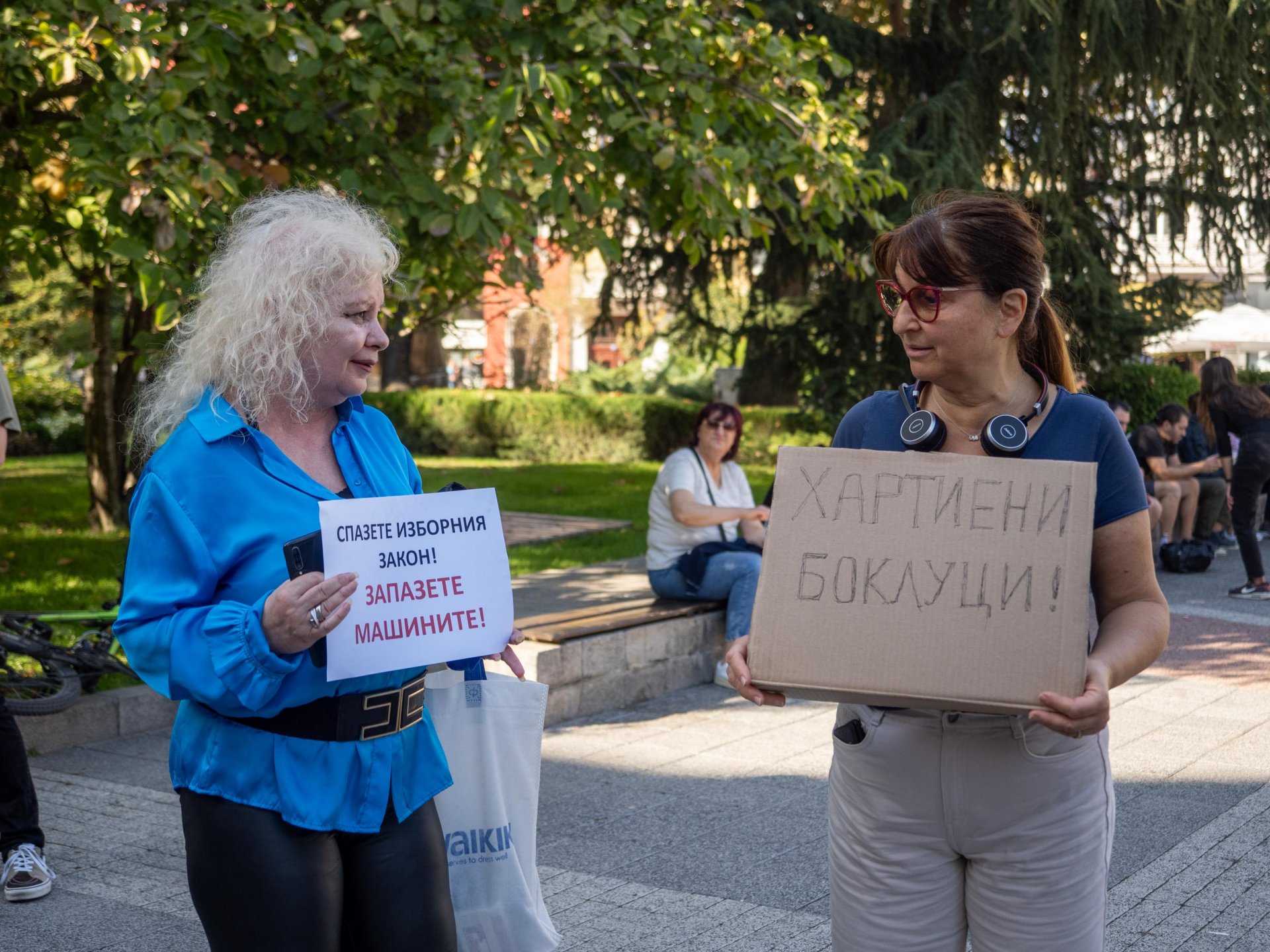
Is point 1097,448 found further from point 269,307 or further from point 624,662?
point 624,662

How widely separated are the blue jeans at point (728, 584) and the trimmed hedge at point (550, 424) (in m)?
15.5

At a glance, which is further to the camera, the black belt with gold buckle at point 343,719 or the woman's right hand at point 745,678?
the black belt with gold buckle at point 343,719

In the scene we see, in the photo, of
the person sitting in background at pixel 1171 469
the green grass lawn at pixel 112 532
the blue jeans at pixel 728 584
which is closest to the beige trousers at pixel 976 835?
the blue jeans at pixel 728 584

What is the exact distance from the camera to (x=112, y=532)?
12.9 metres

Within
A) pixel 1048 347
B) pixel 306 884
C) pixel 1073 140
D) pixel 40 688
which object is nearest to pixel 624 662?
pixel 40 688

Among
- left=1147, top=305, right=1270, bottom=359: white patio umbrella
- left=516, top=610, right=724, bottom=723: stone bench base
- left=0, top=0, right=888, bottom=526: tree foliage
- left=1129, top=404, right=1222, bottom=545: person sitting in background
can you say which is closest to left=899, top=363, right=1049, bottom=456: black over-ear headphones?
left=516, top=610, right=724, bottom=723: stone bench base

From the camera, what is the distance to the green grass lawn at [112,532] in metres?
9.84

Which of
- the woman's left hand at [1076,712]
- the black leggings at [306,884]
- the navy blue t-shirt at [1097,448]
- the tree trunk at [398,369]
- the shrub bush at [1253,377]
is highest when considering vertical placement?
the tree trunk at [398,369]

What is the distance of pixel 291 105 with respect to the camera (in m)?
8.23

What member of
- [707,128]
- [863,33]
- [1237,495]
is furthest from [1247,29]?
[707,128]

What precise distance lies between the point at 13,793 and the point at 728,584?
421 cm

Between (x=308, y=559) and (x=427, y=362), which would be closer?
(x=308, y=559)

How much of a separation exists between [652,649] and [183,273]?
3.20 metres

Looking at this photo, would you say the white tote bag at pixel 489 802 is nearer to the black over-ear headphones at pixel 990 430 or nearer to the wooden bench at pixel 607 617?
the black over-ear headphones at pixel 990 430
